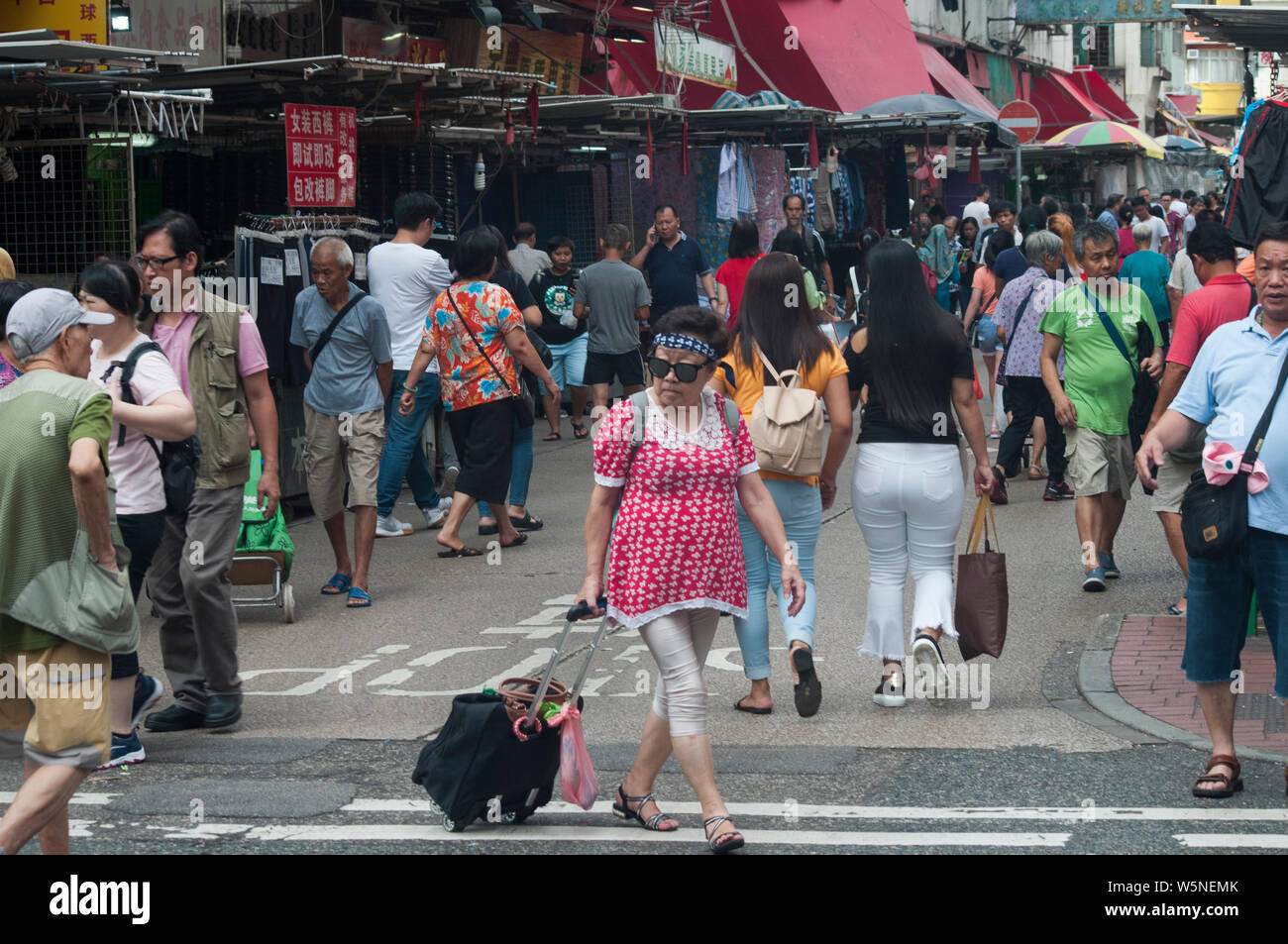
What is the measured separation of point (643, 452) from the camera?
205 inches

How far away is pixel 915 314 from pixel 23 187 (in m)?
6.24

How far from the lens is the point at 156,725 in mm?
6691

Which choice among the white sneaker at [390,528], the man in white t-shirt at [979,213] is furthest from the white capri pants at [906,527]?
the man in white t-shirt at [979,213]

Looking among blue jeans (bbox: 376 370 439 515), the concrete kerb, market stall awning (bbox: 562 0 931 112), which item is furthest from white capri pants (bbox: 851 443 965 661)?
market stall awning (bbox: 562 0 931 112)

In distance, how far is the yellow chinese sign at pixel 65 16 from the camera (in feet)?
35.7

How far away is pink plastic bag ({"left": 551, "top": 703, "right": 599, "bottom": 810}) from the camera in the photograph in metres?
5.15

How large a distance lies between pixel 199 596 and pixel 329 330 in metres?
2.93

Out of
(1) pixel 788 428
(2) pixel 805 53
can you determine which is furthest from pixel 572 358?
(2) pixel 805 53

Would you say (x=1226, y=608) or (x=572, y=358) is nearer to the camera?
(x=1226, y=608)

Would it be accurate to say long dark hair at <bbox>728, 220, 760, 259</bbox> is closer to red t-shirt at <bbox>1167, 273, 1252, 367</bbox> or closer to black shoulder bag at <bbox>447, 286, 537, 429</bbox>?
black shoulder bag at <bbox>447, 286, 537, 429</bbox>

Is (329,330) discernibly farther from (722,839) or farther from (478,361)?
(722,839)

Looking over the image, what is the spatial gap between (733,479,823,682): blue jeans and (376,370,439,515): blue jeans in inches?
155
